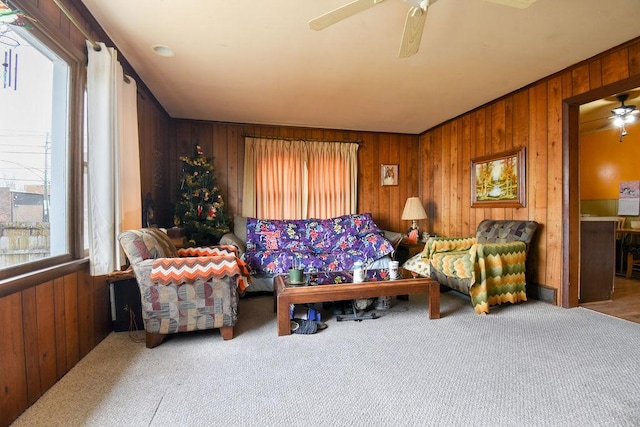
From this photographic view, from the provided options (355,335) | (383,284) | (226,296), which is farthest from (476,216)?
(226,296)

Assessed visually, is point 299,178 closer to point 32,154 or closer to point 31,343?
point 32,154

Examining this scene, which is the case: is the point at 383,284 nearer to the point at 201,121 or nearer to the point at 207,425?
the point at 207,425

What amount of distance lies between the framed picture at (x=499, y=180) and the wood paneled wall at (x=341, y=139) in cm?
129

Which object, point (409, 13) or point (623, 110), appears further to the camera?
point (623, 110)

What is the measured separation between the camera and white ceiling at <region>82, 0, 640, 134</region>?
193 centimetres

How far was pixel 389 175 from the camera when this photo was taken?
4988 mm

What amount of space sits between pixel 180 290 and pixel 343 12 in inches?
78.0

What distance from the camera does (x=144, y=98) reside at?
10.3ft

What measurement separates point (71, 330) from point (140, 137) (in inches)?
81.9

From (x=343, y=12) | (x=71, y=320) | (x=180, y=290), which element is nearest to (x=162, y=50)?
(x=343, y=12)

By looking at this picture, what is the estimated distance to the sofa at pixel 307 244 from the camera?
3.38 m

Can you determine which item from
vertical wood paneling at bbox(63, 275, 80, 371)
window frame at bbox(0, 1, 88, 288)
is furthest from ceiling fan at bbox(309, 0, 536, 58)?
vertical wood paneling at bbox(63, 275, 80, 371)

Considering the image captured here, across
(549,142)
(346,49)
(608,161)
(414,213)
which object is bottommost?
(414,213)

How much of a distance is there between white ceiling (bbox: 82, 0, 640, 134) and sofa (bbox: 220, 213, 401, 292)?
1.58 metres
